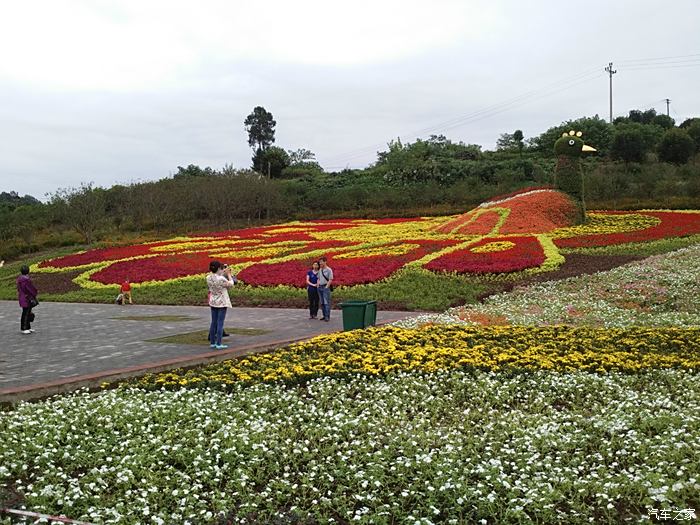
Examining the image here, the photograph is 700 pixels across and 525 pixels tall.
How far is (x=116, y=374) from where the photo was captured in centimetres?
865

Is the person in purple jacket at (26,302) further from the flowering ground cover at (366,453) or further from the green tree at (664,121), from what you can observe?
the green tree at (664,121)

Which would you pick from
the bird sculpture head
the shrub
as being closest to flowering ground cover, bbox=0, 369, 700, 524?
the bird sculpture head

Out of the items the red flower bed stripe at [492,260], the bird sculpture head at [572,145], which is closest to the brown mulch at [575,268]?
the red flower bed stripe at [492,260]

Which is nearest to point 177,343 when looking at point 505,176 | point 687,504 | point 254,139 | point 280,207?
point 687,504

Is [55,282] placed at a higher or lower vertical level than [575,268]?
lower

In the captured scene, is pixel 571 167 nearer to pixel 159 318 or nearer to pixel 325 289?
pixel 325 289

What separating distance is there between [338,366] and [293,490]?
151 inches

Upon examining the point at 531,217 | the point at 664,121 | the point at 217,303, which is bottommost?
the point at 217,303

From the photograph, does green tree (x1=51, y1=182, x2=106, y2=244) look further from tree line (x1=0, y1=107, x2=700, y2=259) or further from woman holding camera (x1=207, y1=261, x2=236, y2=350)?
woman holding camera (x1=207, y1=261, x2=236, y2=350)

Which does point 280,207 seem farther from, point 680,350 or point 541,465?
point 541,465

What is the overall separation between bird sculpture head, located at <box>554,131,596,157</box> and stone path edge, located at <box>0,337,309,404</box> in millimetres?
20946

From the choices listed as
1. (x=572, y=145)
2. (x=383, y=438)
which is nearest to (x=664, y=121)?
(x=572, y=145)

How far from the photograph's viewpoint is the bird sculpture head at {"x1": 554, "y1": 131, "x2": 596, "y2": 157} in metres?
27.9

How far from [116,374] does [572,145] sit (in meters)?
24.1
